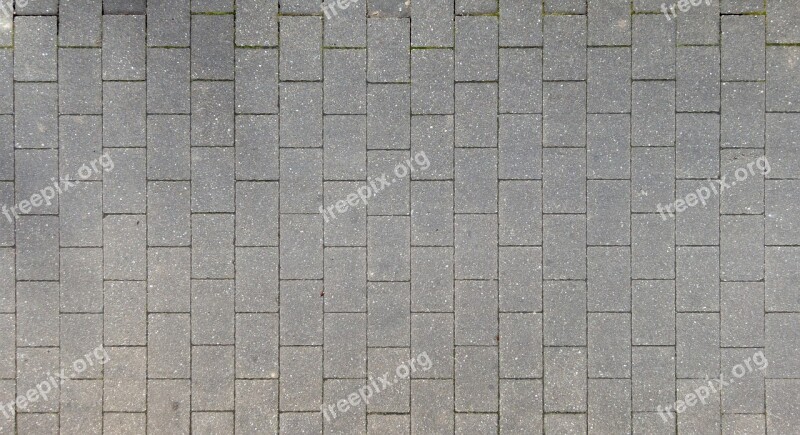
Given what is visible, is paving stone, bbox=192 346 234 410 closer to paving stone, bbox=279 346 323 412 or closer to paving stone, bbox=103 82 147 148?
paving stone, bbox=279 346 323 412

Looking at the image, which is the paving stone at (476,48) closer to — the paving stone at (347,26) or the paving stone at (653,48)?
the paving stone at (347,26)

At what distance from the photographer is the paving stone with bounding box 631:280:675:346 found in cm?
388

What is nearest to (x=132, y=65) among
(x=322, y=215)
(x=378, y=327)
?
(x=322, y=215)

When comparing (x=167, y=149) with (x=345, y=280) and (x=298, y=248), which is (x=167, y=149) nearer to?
(x=298, y=248)

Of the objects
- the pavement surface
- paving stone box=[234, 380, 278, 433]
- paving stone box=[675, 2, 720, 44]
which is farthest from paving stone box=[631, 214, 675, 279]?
paving stone box=[234, 380, 278, 433]

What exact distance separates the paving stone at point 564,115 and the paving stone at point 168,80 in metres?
2.25

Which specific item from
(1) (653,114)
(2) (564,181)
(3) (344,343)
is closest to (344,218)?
(3) (344,343)

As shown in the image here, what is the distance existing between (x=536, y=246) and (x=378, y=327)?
111 centimetres

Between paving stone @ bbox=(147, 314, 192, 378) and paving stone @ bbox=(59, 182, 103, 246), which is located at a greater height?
paving stone @ bbox=(59, 182, 103, 246)

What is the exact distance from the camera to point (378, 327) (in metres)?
3.89

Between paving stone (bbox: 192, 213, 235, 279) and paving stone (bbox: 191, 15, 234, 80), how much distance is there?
0.89 m

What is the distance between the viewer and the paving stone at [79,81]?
3906 mm

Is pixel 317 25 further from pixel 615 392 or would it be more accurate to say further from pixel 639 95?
pixel 615 392

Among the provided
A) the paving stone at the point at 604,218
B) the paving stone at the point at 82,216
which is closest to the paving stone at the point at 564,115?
the paving stone at the point at 604,218
